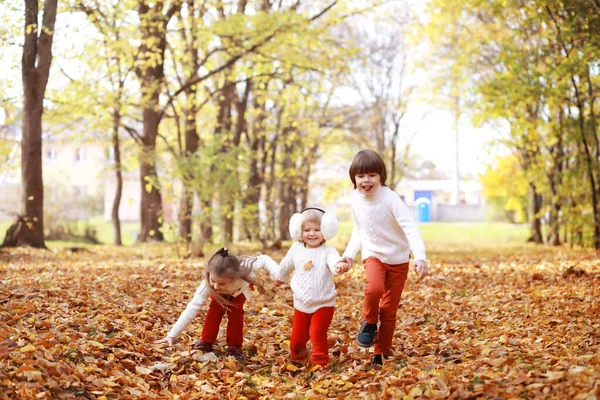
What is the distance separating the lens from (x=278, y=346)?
6109 millimetres

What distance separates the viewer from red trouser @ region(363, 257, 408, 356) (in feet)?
17.4

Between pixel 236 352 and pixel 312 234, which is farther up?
pixel 312 234

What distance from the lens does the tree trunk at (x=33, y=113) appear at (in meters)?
13.2

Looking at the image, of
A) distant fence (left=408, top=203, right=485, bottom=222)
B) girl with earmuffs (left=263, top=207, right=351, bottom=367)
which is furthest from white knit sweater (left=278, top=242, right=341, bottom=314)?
distant fence (left=408, top=203, right=485, bottom=222)

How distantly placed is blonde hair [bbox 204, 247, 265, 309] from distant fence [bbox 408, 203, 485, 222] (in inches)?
1682

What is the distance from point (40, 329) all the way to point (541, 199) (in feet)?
67.2

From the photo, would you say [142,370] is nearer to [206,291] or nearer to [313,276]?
[206,291]

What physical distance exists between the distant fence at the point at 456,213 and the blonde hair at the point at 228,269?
42.7 m

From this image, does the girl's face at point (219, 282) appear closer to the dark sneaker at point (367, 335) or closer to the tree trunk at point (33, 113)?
the dark sneaker at point (367, 335)

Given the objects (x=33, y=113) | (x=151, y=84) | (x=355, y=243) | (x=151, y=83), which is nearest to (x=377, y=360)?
(x=355, y=243)

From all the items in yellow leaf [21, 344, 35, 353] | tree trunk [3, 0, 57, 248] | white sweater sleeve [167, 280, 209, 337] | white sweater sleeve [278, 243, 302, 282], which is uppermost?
tree trunk [3, 0, 57, 248]

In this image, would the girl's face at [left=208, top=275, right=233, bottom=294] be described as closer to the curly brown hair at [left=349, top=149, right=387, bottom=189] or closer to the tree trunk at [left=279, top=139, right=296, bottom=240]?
the curly brown hair at [left=349, top=149, right=387, bottom=189]

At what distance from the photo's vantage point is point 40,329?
17.8 ft

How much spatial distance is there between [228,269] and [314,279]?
Result: 660 millimetres
